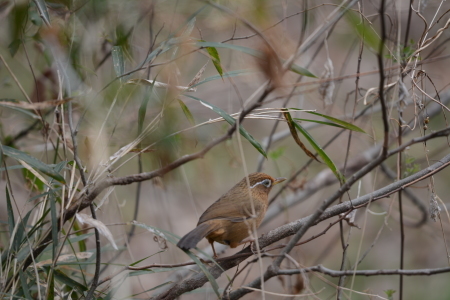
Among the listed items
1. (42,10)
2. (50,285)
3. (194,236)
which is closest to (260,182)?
(194,236)

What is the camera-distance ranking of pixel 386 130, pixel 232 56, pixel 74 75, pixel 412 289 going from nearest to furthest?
pixel 386 130
pixel 74 75
pixel 232 56
pixel 412 289

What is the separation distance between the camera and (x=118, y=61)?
284 cm

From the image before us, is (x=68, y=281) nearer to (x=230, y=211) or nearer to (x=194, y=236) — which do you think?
(x=194, y=236)

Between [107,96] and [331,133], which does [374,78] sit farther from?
[107,96]

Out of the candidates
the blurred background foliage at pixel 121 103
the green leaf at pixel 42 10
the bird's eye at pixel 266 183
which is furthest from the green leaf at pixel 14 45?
the bird's eye at pixel 266 183

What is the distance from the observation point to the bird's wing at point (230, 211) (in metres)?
3.25

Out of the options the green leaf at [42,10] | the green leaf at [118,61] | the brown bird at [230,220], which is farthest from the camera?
the brown bird at [230,220]

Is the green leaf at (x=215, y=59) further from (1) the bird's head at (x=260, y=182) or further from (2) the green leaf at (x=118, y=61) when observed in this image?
(1) the bird's head at (x=260, y=182)

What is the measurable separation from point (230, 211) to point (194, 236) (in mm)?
688

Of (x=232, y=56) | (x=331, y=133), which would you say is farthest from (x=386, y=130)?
(x=331, y=133)

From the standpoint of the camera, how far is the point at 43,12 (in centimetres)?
272

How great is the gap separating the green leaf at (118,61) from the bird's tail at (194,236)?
96 centimetres

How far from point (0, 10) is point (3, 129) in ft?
3.35

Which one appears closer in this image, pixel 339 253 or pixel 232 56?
pixel 232 56
